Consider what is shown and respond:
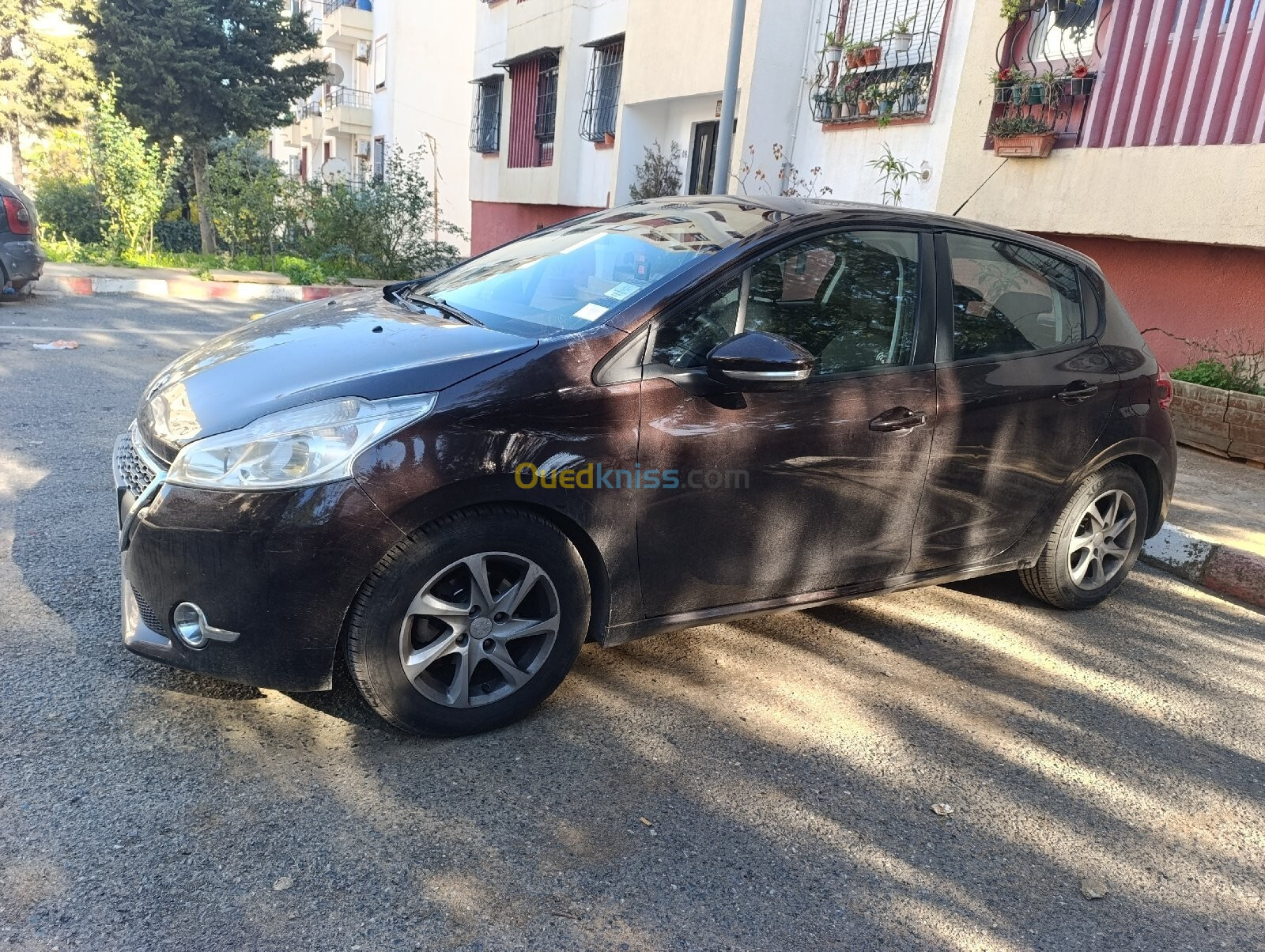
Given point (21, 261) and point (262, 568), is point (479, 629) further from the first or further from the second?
point (21, 261)

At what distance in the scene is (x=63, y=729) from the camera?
2.71 meters

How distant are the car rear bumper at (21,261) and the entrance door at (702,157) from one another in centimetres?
783

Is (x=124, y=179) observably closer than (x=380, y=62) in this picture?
Yes

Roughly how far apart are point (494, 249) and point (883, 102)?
666cm

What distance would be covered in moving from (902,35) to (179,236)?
21.2 meters

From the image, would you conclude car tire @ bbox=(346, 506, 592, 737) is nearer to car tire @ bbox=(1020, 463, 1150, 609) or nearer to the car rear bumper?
car tire @ bbox=(1020, 463, 1150, 609)

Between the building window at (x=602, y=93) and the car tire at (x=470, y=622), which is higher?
the building window at (x=602, y=93)

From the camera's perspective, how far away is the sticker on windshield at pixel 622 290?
3.05 metres

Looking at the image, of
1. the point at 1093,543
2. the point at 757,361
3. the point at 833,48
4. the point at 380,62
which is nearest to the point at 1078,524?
the point at 1093,543

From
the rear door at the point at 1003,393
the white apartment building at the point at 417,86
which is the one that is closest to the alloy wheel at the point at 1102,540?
the rear door at the point at 1003,393

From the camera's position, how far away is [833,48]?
986 centimetres

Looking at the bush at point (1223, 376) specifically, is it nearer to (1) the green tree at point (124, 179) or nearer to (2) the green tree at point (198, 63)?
(1) the green tree at point (124, 179)

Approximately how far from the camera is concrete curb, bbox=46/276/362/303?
1164 centimetres

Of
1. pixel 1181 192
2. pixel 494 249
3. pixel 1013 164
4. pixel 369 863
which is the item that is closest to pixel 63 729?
pixel 369 863
